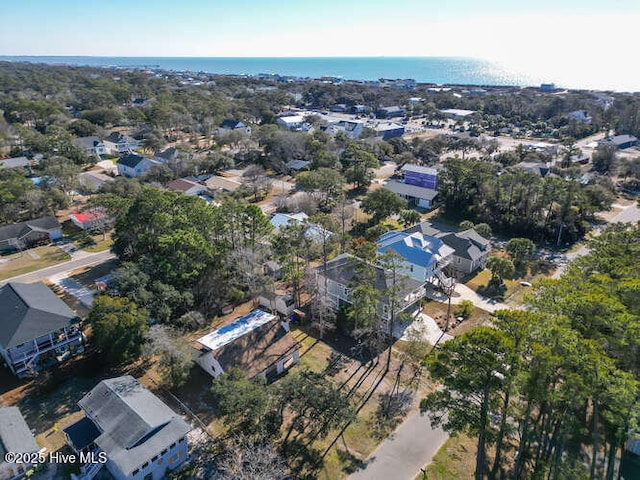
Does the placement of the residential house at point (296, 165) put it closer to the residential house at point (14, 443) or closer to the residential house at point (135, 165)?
the residential house at point (135, 165)

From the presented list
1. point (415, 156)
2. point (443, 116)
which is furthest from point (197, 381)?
point (443, 116)

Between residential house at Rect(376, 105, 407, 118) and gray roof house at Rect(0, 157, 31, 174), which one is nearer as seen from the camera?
gray roof house at Rect(0, 157, 31, 174)

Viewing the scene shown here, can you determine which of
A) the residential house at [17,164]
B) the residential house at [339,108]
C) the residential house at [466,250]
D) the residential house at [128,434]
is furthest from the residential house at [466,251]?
the residential house at [339,108]

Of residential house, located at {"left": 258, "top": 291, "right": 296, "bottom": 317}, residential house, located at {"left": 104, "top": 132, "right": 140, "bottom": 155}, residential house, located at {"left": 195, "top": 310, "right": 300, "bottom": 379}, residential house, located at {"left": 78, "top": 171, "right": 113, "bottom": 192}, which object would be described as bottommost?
residential house, located at {"left": 258, "top": 291, "right": 296, "bottom": 317}

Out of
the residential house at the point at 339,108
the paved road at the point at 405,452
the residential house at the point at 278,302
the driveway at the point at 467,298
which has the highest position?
the residential house at the point at 339,108

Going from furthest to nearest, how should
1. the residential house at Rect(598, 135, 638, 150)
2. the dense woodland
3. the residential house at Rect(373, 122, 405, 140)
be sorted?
the residential house at Rect(373, 122, 405, 140) → the residential house at Rect(598, 135, 638, 150) → the dense woodland

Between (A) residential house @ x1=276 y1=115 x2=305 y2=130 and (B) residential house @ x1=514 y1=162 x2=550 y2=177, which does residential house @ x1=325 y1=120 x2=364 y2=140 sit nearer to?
(A) residential house @ x1=276 y1=115 x2=305 y2=130

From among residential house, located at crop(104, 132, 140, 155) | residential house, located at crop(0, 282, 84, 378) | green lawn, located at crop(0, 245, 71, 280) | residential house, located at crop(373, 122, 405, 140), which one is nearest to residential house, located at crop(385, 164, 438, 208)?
residential house, located at crop(373, 122, 405, 140)

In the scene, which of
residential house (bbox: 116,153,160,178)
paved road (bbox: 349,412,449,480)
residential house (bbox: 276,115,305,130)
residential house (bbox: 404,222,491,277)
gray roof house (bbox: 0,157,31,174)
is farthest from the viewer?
residential house (bbox: 276,115,305,130)
